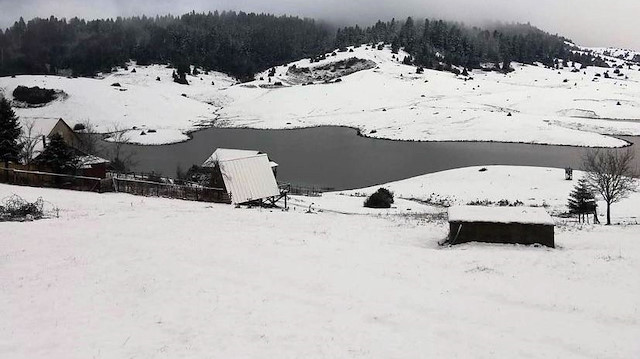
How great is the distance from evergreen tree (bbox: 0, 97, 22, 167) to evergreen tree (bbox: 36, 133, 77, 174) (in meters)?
2.52

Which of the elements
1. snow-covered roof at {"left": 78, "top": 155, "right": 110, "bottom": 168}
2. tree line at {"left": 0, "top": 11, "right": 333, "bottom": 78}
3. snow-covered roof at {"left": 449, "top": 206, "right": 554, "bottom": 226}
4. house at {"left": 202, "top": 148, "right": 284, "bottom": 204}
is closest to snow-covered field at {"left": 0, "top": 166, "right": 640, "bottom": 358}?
snow-covered roof at {"left": 449, "top": 206, "right": 554, "bottom": 226}

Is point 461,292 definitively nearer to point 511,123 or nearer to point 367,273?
point 367,273

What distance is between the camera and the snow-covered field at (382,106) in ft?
255

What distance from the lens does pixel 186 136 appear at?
84.9 m

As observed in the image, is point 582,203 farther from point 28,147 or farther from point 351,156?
point 28,147

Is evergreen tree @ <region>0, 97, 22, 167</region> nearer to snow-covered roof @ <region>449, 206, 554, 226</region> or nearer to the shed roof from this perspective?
the shed roof

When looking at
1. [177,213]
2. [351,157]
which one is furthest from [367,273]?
[351,157]

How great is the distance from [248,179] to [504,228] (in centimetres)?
1937

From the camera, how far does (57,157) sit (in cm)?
3462

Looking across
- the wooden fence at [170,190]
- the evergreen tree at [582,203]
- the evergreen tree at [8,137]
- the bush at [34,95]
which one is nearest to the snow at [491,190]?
the evergreen tree at [582,203]

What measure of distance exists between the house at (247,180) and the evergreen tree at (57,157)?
10.4 m

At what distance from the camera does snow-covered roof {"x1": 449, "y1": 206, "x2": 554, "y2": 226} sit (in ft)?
61.9

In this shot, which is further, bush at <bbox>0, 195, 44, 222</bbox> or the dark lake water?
the dark lake water

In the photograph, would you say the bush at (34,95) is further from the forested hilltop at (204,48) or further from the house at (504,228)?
the house at (504,228)
